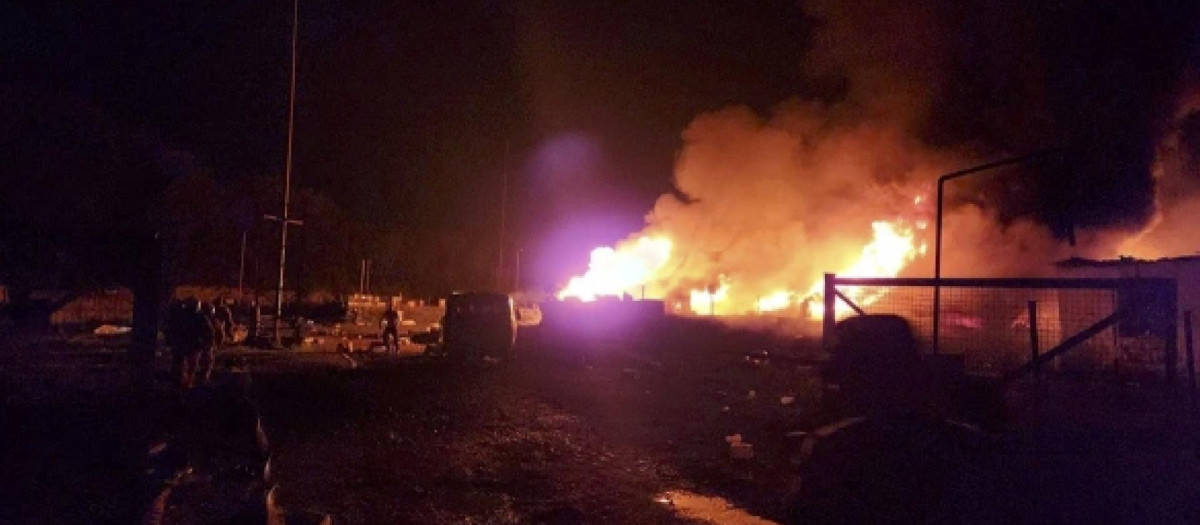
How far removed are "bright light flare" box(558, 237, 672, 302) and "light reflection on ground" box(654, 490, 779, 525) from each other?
33.8 m

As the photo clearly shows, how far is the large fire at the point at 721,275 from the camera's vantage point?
112ft

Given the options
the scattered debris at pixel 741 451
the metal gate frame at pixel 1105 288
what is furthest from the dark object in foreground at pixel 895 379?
the scattered debris at pixel 741 451

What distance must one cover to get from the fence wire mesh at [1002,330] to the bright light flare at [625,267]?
29.8 metres

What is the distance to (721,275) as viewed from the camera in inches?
1628

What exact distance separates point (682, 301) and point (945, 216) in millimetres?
13543

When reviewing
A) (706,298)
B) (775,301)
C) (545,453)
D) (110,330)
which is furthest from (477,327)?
(706,298)

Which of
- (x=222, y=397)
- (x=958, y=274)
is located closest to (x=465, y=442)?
(x=222, y=397)

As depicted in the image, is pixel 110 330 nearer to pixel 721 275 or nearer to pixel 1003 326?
pixel 1003 326

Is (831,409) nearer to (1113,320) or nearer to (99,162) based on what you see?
(1113,320)

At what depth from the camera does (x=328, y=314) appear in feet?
97.7

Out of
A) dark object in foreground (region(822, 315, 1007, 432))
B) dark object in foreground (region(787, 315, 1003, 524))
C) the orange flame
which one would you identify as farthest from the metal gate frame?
the orange flame

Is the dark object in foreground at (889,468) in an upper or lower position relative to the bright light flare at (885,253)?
lower

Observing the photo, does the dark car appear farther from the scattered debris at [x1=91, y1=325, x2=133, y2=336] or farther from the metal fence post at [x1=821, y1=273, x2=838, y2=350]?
the metal fence post at [x1=821, y1=273, x2=838, y2=350]

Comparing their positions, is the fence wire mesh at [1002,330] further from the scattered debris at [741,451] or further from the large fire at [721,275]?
the large fire at [721,275]
